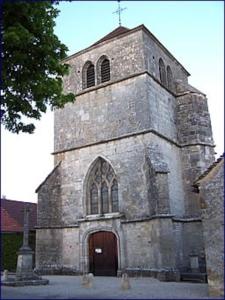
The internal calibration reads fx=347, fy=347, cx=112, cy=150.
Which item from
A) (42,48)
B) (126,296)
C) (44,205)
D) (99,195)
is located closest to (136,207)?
(99,195)

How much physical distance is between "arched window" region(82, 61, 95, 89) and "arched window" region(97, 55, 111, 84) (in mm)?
507

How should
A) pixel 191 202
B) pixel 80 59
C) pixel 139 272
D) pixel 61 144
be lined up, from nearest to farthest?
pixel 139 272 → pixel 191 202 → pixel 61 144 → pixel 80 59

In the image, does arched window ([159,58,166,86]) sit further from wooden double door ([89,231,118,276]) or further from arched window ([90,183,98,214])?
wooden double door ([89,231,118,276])

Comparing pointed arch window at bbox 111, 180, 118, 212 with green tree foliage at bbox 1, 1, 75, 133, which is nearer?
green tree foliage at bbox 1, 1, 75, 133

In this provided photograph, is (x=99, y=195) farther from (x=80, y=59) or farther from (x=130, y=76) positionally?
(x=80, y=59)

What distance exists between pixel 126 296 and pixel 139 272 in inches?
240

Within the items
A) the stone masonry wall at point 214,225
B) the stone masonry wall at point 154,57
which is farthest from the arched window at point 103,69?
the stone masonry wall at point 214,225

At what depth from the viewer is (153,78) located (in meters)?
18.5

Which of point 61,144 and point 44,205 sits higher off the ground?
point 61,144

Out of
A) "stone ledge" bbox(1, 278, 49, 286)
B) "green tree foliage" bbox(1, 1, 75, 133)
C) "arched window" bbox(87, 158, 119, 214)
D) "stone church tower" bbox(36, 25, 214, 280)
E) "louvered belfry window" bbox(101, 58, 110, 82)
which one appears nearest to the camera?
"green tree foliage" bbox(1, 1, 75, 133)

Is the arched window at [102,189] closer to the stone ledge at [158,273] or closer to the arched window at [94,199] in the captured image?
the arched window at [94,199]

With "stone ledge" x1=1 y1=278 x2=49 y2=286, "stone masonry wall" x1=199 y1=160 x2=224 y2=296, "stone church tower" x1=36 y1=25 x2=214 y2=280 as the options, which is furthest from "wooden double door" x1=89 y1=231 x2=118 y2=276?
"stone masonry wall" x1=199 y1=160 x2=224 y2=296

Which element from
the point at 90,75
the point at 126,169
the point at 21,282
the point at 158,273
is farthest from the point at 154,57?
the point at 21,282

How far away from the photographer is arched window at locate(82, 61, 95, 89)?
20391mm
